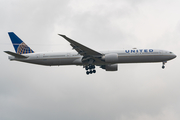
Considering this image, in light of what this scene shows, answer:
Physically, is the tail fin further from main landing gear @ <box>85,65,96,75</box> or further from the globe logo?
main landing gear @ <box>85,65,96,75</box>

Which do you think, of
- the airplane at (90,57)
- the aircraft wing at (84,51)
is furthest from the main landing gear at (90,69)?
the aircraft wing at (84,51)

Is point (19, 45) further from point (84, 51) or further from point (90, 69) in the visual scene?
point (90, 69)

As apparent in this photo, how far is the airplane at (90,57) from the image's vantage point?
4516 cm

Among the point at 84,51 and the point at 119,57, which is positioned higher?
the point at 84,51

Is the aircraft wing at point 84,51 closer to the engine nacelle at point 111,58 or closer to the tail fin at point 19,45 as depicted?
the engine nacelle at point 111,58

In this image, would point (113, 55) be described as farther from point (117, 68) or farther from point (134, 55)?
point (117, 68)

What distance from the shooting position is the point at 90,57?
151 ft

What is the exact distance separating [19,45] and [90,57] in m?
13.7

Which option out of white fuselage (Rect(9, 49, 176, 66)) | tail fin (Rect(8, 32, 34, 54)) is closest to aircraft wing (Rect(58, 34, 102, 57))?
white fuselage (Rect(9, 49, 176, 66))

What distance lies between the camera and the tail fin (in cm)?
5019

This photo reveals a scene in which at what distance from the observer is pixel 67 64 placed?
4731 cm

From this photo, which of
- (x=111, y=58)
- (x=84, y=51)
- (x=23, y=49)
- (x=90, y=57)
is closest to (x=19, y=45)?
(x=23, y=49)

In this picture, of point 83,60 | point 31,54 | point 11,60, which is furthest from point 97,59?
point 11,60

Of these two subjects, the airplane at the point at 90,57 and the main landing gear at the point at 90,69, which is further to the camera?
the main landing gear at the point at 90,69
